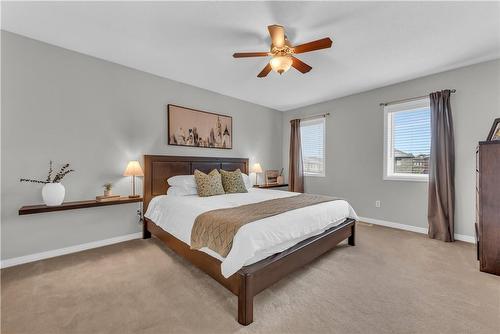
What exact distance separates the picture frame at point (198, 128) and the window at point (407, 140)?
3.10 metres

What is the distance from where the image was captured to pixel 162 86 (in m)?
3.65

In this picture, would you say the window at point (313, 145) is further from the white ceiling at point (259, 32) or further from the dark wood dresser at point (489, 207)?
the dark wood dresser at point (489, 207)

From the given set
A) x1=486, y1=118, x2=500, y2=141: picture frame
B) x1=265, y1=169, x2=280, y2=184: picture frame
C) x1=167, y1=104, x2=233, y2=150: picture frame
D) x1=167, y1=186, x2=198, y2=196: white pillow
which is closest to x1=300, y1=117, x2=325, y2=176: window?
x1=265, y1=169, x2=280, y2=184: picture frame

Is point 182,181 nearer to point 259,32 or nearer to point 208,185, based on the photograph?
point 208,185

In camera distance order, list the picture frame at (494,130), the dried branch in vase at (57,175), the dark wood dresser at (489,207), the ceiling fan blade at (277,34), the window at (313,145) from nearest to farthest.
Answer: the ceiling fan blade at (277,34) < the dark wood dresser at (489,207) < the dried branch in vase at (57,175) < the picture frame at (494,130) < the window at (313,145)

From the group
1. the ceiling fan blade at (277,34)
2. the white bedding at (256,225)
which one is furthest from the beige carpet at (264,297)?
the ceiling fan blade at (277,34)

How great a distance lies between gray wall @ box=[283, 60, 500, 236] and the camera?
3.11 m

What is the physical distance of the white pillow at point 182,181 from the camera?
340 cm

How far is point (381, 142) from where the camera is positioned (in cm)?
407

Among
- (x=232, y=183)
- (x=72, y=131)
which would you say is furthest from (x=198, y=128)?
(x=72, y=131)

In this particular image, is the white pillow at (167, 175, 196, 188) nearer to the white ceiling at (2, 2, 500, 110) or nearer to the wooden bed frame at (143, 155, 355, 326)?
the wooden bed frame at (143, 155, 355, 326)

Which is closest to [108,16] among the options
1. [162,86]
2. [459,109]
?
[162,86]

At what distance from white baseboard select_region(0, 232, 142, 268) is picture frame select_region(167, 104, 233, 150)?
1.65m

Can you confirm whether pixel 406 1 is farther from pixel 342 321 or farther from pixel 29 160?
pixel 29 160
